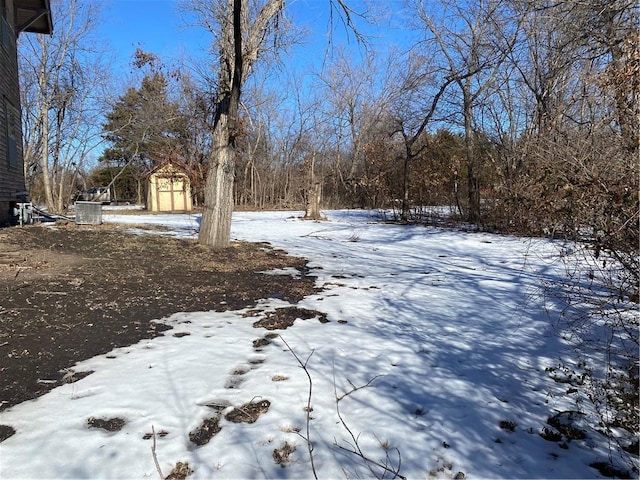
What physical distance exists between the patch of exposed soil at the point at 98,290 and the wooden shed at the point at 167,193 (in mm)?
16345

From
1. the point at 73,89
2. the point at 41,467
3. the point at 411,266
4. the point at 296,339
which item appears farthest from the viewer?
the point at 73,89

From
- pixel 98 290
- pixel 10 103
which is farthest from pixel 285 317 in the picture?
pixel 10 103

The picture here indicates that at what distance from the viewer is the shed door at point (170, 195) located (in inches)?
1032

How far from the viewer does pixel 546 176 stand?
10.5 feet

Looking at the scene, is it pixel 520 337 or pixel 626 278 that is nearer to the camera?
pixel 626 278

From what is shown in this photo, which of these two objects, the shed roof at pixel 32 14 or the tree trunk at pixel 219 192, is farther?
the shed roof at pixel 32 14

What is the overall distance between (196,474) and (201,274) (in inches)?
194

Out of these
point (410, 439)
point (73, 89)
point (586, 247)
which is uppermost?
point (73, 89)

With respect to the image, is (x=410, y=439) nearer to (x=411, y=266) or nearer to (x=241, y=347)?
(x=241, y=347)

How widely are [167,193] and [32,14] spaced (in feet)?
44.3

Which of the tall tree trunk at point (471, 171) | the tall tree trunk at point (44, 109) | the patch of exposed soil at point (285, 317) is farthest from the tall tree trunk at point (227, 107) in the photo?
the tall tree trunk at point (44, 109)

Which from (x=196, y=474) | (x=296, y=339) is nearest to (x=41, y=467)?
(x=196, y=474)

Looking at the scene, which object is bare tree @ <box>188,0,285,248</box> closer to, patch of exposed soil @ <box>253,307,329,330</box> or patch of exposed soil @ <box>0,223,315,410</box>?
patch of exposed soil @ <box>0,223,315,410</box>

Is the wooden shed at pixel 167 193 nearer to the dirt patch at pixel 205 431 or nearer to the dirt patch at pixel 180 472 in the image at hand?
the dirt patch at pixel 205 431
